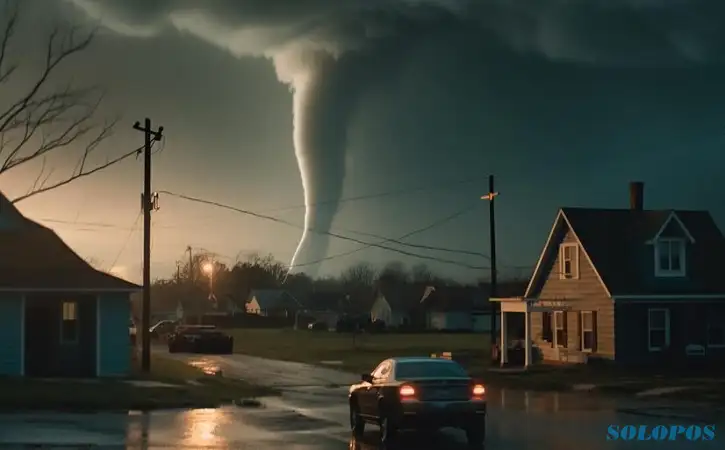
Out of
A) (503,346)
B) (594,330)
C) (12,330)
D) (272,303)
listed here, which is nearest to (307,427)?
(12,330)

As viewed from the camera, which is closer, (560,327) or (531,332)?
(560,327)

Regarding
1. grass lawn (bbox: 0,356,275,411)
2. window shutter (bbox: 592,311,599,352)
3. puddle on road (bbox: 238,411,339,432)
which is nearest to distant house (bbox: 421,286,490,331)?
window shutter (bbox: 592,311,599,352)

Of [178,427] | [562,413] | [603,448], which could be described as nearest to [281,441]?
[178,427]

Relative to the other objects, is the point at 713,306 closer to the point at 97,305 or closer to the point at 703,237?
the point at 703,237

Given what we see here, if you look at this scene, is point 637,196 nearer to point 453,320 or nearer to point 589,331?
point 589,331

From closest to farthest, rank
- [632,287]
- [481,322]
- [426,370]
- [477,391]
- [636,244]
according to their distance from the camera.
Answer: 1. [477,391]
2. [426,370]
3. [632,287]
4. [636,244]
5. [481,322]

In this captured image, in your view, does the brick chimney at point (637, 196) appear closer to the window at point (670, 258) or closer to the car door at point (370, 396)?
the window at point (670, 258)
